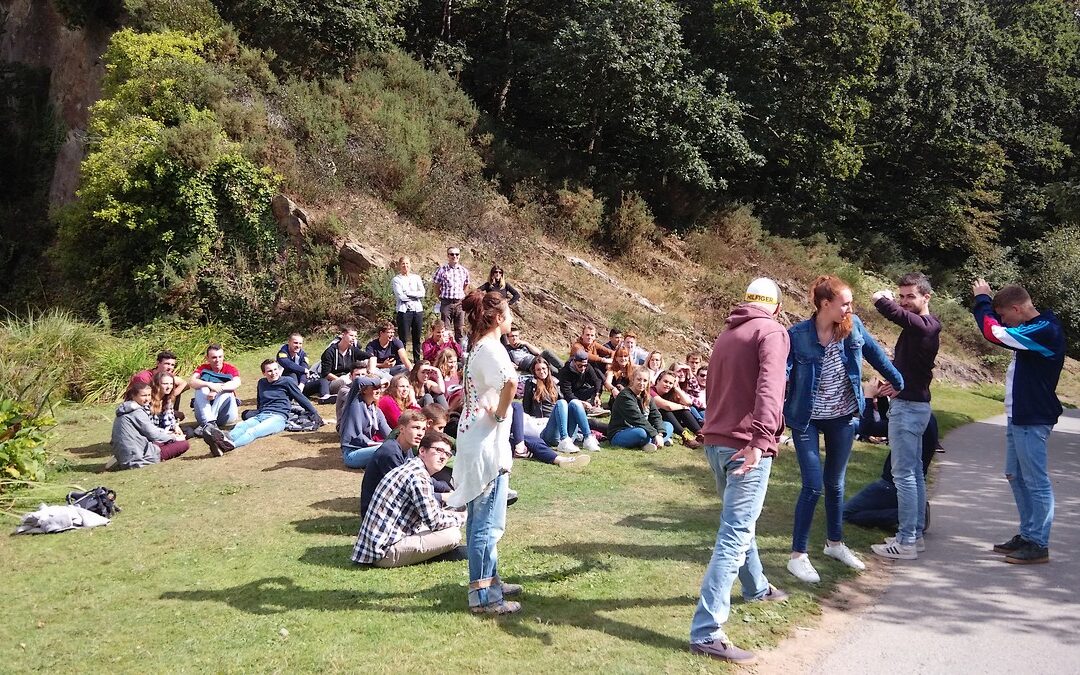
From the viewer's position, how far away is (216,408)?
10.3 meters

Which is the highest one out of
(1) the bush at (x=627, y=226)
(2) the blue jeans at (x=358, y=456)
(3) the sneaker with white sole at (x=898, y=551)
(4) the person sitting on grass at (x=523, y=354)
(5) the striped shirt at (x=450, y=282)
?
(1) the bush at (x=627, y=226)

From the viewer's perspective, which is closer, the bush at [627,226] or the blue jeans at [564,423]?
the blue jeans at [564,423]

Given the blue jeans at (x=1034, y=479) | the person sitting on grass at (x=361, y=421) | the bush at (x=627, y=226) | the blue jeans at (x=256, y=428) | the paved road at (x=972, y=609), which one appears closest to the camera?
the paved road at (x=972, y=609)

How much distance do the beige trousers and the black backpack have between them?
9.46 feet

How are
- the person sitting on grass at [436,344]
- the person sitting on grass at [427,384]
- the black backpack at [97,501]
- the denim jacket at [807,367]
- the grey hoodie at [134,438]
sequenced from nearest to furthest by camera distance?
the denim jacket at [807,367] < the black backpack at [97,501] < the grey hoodie at [134,438] < the person sitting on grass at [427,384] < the person sitting on grass at [436,344]

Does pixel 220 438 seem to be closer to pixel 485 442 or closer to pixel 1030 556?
pixel 485 442

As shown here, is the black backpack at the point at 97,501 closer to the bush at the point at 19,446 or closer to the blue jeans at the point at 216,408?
the bush at the point at 19,446

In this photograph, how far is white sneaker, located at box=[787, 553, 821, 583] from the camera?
18.4 feet

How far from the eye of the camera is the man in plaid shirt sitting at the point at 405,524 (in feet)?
18.6

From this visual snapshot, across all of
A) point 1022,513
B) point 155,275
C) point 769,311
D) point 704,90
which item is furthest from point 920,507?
point 704,90

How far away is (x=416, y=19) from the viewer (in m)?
24.8

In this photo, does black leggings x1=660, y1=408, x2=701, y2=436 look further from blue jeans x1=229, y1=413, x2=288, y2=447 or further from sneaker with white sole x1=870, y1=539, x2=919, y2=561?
blue jeans x1=229, y1=413, x2=288, y2=447

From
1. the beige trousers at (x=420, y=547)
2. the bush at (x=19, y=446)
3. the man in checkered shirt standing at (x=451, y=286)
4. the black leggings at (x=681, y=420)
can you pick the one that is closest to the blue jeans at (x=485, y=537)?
the beige trousers at (x=420, y=547)

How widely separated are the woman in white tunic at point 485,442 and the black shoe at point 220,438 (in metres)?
5.39
